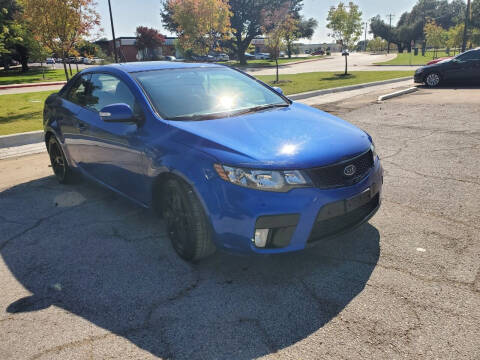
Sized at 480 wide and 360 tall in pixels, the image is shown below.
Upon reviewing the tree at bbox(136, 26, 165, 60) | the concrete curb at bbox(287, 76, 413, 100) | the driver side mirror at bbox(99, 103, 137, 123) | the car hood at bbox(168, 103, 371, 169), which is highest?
the tree at bbox(136, 26, 165, 60)

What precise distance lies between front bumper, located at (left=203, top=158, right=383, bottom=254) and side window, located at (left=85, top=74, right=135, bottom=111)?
57.8 inches

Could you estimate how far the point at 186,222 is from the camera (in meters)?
2.99

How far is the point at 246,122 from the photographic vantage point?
10.4 feet

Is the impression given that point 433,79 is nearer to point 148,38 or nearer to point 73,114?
point 73,114

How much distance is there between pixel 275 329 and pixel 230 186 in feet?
3.12

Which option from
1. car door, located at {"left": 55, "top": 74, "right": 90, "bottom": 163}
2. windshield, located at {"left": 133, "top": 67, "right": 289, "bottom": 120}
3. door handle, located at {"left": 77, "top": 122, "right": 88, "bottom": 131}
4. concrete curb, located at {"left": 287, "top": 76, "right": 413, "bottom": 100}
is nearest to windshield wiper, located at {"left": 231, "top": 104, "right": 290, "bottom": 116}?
windshield, located at {"left": 133, "top": 67, "right": 289, "bottom": 120}

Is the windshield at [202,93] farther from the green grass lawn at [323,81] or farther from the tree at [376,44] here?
the tree at [376,44]

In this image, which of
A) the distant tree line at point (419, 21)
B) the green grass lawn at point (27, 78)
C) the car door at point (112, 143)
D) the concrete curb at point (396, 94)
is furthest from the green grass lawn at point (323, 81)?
the distant tree line at point (419, 21)

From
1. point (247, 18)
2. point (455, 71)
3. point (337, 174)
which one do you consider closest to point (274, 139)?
point (337, 174)

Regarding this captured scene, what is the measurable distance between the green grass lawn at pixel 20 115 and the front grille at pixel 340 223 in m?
7.94

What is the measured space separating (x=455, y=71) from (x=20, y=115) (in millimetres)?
14680

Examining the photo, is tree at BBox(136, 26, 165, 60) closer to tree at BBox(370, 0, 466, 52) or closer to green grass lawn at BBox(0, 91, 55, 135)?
green grass lawn at BBox(0, 91, 55, 135)

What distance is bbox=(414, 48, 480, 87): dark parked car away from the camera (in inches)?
542

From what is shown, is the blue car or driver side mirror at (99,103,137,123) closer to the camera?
the blue car
